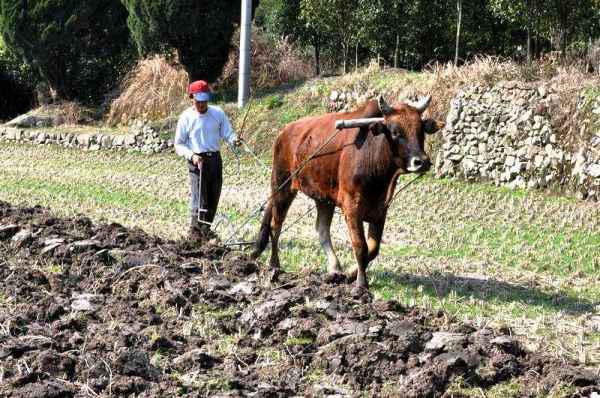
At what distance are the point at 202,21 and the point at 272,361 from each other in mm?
18685

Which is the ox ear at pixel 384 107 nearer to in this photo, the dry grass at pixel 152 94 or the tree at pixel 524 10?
the tree at pixel 524 10

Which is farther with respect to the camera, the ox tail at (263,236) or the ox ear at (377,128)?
the ox tail at (263,236)

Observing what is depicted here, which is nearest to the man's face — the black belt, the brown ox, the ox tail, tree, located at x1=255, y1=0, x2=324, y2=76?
the black belt

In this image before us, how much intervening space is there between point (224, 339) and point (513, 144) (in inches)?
421

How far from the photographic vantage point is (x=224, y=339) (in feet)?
24.5

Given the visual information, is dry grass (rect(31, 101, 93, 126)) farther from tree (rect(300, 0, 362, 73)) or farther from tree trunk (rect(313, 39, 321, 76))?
tree (rect(300, 0, 362, 73))

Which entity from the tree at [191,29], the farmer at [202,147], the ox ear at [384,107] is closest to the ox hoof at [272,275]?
the ox ear at [384,107]

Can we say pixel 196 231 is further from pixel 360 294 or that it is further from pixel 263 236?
pixel 360 294

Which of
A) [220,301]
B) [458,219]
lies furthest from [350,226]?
[458,219]

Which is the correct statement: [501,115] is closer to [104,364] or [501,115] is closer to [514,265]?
[514,265]

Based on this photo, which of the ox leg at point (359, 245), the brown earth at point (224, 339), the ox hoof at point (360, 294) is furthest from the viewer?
the ox leg at point (359, 245)

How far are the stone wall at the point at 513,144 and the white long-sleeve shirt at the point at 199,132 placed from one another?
6.33 meters

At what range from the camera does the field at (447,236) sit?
8.92 meters

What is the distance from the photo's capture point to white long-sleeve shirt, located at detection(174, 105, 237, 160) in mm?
11375
